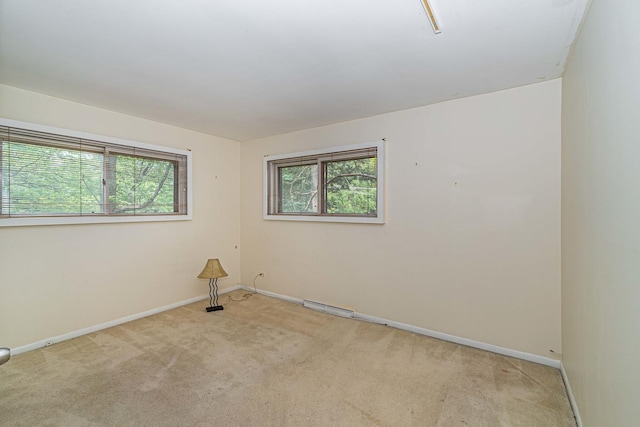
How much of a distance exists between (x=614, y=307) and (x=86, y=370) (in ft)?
10.8

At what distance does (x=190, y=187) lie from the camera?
11.8ft

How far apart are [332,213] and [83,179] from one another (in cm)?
264

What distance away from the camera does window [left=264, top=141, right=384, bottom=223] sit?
308cm

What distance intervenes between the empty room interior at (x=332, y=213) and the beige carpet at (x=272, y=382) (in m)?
0.02

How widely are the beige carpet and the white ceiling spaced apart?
2.29 metres

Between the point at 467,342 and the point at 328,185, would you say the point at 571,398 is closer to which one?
the point at 467,342

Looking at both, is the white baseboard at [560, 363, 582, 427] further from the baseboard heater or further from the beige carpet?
the baseboard heater

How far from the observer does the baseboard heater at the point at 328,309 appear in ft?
10.5

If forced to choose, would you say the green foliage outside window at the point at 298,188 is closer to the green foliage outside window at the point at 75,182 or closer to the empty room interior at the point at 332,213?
the empty room interior at the point at 332,213

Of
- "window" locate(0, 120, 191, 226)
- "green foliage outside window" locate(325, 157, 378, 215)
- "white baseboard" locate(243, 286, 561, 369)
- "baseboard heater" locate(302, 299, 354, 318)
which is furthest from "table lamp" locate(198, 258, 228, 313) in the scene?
"white baseboard" locate(243, 286, 561, 369)

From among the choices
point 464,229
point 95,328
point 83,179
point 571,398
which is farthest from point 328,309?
point 83,179

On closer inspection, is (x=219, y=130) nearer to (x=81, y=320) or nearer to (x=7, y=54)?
(x=7, y=54)

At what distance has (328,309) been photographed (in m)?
3.35

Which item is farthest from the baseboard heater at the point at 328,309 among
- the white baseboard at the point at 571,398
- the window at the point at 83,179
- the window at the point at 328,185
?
the window at the point at 83,179
